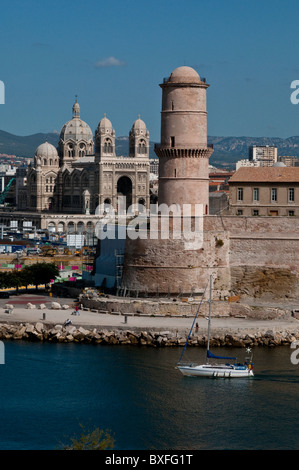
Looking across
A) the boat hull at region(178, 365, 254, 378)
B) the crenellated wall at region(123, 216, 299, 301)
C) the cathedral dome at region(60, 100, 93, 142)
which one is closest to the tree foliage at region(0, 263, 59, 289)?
the crenellated wall at region(123, 216, 299, 301)

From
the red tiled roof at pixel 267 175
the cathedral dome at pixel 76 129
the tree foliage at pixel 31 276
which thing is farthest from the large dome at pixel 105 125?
the red tiled roof at pixel 267 175

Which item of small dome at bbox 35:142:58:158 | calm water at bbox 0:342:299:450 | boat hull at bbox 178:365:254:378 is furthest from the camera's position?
small dome at bbox 35:142:58:158

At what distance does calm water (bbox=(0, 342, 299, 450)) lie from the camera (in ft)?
96.2

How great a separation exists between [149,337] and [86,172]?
8967 cm

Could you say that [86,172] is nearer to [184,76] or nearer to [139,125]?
[139,125]

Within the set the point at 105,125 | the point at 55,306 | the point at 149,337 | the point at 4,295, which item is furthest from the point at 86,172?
the point at 149,337

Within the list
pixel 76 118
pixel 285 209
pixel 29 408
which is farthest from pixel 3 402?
pixel 76 118

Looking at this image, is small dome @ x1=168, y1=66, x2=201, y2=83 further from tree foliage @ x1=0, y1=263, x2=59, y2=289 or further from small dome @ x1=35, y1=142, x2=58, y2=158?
small dome @ x1=35, y1=142, x2=58, y2=158

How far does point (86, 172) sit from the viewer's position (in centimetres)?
12988

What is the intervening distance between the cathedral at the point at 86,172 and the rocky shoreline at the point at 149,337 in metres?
81.2

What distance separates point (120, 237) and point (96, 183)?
252ft

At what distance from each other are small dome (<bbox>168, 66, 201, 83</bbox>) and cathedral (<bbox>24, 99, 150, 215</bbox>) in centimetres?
7708

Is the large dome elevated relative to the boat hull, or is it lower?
elevated
